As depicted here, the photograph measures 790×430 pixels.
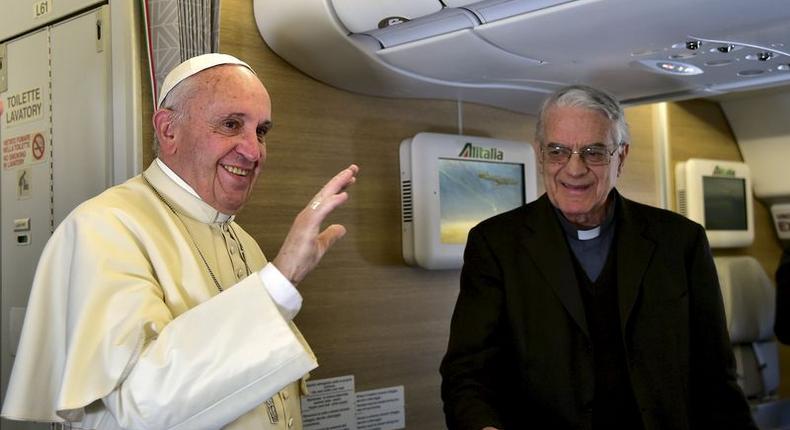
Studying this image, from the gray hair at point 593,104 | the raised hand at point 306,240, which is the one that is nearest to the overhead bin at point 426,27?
the gray hair at point 593,104

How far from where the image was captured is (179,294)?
65.0 inches

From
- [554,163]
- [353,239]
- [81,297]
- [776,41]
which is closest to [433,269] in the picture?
[353,239]

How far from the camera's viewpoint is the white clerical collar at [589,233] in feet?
7.45

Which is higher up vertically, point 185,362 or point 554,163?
point 554,163

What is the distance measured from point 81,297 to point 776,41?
5.91 feet

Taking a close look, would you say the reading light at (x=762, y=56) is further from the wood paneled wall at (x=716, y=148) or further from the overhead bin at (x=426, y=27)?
the wood paneled wall at (x=716, y=148)

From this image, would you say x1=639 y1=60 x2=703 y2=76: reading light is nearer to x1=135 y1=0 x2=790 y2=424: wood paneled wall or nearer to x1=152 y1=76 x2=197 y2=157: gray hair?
x1=135 y1=0 x2=790 y2=424: wood paneled wall

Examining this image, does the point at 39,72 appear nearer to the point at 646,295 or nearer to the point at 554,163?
the point at 554,163

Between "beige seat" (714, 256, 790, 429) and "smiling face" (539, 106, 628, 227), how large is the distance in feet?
6.14

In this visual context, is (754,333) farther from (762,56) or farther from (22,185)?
(22,185)

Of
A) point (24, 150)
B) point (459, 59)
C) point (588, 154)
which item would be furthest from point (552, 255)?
point (24, 150)

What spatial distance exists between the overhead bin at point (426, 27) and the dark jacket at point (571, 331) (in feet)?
1.70

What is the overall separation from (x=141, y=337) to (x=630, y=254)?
127 cm

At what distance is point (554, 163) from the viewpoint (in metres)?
2.24
